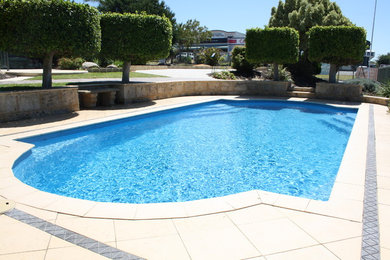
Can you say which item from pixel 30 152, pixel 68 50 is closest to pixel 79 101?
pixel 68 50

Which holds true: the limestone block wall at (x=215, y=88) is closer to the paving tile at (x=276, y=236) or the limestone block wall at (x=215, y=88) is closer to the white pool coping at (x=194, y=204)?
the white pool coping at (x=194, y=204)

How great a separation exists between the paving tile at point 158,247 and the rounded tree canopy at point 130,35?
1230cm

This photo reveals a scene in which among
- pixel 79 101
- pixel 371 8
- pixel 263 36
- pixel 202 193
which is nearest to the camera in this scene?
pixel 202 193

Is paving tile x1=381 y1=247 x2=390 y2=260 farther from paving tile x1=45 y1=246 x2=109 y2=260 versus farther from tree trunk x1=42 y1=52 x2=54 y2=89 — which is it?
tree trunk x1=42 y1=52 x2=54 y2=89

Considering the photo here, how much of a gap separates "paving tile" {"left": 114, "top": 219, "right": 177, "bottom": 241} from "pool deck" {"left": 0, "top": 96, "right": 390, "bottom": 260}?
1 centimetres

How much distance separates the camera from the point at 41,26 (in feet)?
34.3

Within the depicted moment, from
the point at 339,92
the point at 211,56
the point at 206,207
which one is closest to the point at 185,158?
the point at 206,207

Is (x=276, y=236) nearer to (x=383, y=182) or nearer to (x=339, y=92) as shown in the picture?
(x=383, y=182)

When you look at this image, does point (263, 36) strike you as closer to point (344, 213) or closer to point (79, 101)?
point (79, 101)

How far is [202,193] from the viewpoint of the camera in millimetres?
6305

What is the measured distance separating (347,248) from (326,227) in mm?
485

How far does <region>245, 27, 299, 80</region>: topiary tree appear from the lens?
62.9ft

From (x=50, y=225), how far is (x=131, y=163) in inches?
158

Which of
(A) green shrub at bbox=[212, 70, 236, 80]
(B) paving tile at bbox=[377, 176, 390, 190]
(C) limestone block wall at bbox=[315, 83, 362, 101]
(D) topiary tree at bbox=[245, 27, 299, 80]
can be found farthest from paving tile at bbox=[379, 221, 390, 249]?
(A) green shrub at bbox=[212, 70, 236, 80]
